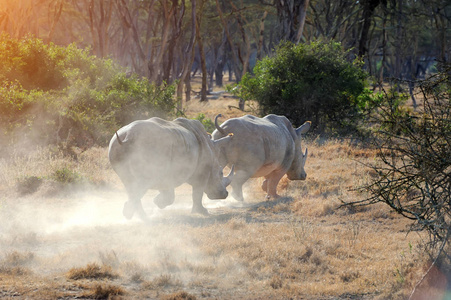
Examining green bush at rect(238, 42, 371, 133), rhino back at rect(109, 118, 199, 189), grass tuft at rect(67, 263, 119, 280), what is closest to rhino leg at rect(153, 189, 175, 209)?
rhino back at rect(109, 118, 199, 189)

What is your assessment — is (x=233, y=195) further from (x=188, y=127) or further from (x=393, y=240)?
(x=393, y=240)

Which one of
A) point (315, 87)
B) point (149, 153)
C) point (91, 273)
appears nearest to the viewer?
point (91, 273)

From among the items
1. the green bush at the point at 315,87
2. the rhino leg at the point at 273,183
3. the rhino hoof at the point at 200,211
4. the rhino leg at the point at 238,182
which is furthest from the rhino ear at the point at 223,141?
the green bush at the point at 315,87

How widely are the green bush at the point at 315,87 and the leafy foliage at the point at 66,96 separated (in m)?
3.48

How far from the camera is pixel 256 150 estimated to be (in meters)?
10.5

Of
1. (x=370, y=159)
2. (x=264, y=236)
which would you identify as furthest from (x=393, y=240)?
(x=370, y=159)

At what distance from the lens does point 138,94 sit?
17031mm

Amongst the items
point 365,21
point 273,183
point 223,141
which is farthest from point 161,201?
point 365,21

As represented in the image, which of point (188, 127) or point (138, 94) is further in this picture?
point (138, 94)

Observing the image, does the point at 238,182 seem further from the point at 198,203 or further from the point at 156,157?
the point at 156,157

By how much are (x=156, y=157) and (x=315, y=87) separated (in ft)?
36.0

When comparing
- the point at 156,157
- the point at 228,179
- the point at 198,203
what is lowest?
the point at 198,203

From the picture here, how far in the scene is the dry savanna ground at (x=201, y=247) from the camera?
5.82 metres

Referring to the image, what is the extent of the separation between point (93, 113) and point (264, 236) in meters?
8.86
